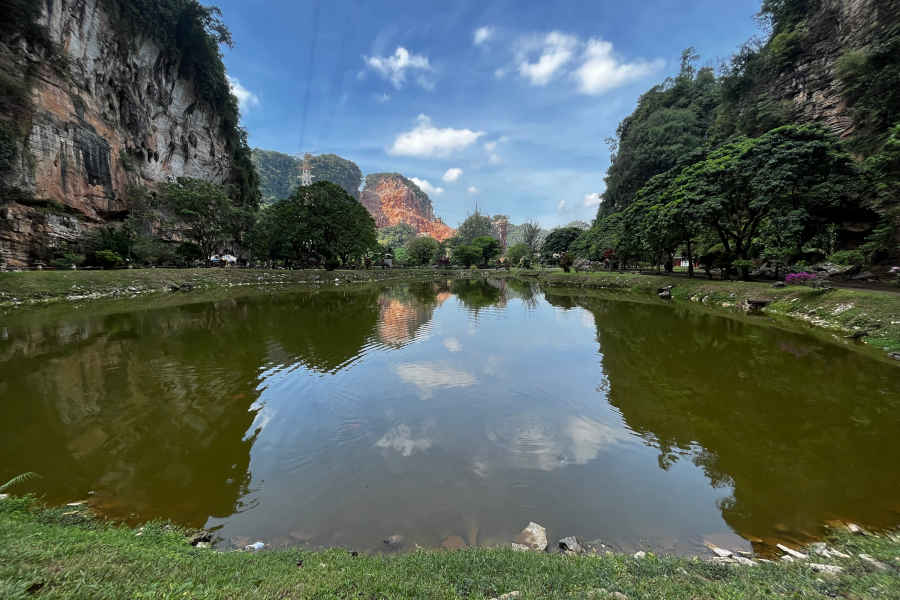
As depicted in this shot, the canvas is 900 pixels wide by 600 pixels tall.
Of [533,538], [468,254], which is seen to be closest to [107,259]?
[533,538]

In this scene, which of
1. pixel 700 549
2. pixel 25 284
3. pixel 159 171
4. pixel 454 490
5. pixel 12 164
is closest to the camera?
pixel 700 549

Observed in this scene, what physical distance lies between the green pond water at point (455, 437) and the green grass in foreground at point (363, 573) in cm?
80

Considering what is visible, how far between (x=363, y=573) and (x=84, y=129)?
47.2 m

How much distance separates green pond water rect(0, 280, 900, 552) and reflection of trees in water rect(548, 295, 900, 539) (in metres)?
0.04

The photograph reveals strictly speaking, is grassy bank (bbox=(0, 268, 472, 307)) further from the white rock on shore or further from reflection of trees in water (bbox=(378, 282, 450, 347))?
the white rock on shore

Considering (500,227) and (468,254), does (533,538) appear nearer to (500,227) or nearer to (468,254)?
(468,254)

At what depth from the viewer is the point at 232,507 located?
4238 mm

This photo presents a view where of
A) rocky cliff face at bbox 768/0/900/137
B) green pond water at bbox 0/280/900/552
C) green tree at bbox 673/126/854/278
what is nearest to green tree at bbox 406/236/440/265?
green tree at bbox 673/126/854/278

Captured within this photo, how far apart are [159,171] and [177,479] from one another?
175 feet

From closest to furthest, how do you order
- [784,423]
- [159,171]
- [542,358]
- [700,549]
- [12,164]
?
[700,549]
[784,423]
[542,358]
[12,164]
[159,171]

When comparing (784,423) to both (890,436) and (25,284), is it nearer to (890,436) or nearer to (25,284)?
(890,436)

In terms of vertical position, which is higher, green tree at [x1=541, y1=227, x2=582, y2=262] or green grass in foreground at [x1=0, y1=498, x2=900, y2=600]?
green tree at [x1=541, y1=227, x2=582, y2=262]

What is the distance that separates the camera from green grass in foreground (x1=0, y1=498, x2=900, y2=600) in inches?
86.7

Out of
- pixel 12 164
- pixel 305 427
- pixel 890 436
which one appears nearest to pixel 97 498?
pixel 305 427
